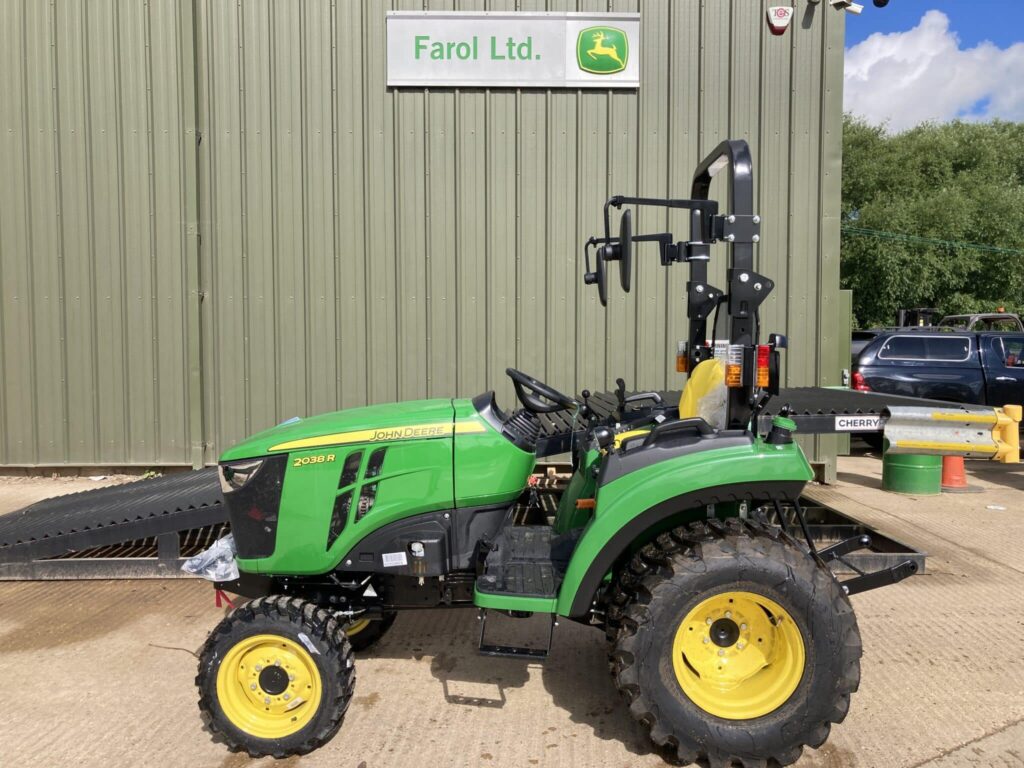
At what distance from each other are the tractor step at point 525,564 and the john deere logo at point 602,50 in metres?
5.24

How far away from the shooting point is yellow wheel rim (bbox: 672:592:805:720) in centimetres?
274

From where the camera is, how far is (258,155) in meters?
7.32

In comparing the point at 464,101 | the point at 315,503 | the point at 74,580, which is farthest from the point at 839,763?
the point at 464,101

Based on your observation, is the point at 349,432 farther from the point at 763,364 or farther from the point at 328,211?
the point at 328,211

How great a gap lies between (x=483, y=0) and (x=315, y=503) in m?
5.88

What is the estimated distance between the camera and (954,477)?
760cm

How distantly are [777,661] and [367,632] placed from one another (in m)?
1.96

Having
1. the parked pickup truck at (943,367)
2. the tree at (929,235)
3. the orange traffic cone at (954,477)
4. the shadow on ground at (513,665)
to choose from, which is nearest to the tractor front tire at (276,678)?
the shadow on ground at (513,665)

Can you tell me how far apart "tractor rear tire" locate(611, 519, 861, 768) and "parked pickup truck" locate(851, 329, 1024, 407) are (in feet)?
25.7

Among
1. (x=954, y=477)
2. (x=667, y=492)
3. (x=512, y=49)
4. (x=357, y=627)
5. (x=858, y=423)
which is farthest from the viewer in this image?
(x=954, y=477)

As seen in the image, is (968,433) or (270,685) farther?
(968,433)

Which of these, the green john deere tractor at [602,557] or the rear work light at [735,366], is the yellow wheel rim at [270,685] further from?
the rear work light at [735,366]

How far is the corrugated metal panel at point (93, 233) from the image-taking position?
7.29m

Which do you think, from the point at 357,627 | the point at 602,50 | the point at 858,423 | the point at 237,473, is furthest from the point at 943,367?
the point at 237,473
